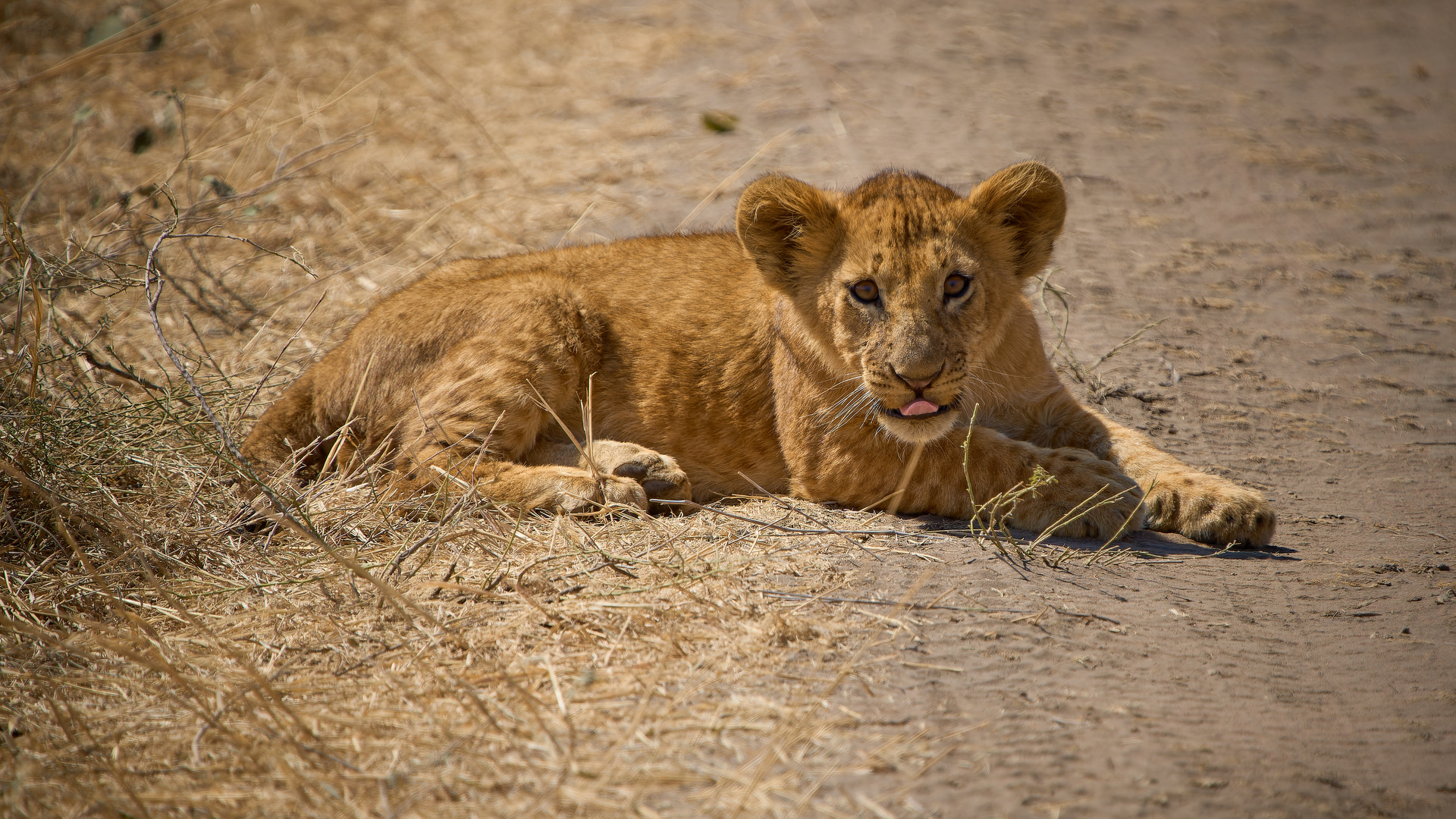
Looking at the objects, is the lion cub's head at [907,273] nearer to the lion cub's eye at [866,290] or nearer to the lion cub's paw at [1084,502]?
the lion cub's eye at [866,290]

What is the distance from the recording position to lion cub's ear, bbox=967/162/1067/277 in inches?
166

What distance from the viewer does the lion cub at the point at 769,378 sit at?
4.05 m

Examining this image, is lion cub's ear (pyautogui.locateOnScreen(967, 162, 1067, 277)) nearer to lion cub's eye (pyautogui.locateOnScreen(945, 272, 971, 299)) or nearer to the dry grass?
lion cub's eye (pyautogui.locateOnScreen(945, 272, 971, 299))

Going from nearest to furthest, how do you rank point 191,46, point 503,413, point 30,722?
point 30,722 → point 503,413 → point 191,46

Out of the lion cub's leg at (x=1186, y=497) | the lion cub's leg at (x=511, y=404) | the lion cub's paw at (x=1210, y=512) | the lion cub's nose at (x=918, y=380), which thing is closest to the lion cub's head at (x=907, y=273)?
the lion cub's nose at (x=918, y=380)

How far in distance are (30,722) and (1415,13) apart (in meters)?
13.1

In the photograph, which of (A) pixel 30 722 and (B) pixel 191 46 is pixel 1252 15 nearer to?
(B) pixel 191 46

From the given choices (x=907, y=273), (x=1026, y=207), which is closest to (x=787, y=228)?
(x=907, y=273)

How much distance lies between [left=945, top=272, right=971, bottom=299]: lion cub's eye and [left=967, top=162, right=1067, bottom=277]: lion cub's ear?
363 mm

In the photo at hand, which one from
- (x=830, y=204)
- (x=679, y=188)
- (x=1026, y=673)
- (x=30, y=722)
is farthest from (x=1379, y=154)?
(x=30, y=722)

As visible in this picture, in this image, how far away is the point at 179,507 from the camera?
4.13 m

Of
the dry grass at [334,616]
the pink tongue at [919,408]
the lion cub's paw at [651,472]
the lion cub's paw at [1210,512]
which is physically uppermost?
the pink tongue at [919,408]

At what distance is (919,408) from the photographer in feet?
12.8

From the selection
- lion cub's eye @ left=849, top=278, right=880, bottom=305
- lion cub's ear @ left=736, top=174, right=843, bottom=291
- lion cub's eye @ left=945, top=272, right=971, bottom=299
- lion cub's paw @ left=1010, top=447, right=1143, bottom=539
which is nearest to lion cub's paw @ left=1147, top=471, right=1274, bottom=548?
lion cub's paw @ left=1010, top=447, right=1143, bottom=539
